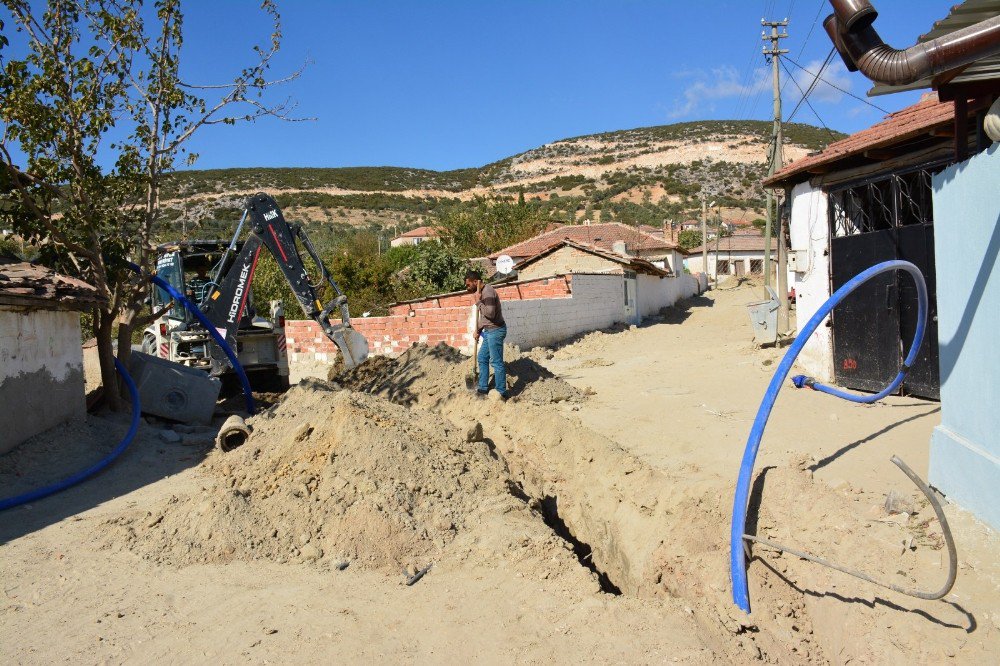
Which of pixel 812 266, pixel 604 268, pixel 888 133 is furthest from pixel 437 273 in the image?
pixel 888 133

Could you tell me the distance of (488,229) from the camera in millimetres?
38125

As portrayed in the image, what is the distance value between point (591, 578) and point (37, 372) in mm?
6188

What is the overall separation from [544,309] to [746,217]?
173 feet

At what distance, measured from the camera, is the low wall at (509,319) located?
15.0m

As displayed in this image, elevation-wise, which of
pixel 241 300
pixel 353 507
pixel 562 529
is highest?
pixel 241 300

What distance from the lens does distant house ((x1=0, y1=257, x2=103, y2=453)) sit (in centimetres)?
691

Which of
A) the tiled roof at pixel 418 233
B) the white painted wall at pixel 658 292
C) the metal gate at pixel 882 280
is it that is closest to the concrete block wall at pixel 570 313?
the white painted wall at pixel 658 292

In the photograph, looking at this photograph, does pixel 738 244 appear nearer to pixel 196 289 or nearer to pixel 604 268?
pixel 604 268

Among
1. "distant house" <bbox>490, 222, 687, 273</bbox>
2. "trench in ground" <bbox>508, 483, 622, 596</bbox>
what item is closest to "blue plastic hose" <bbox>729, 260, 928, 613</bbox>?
"trench in ground" <bbox>508, 483, 622, 596</bbox>

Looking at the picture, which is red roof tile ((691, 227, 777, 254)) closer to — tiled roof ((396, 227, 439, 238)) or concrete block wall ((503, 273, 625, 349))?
A: tiled roof ((396, 227, 439, 238))

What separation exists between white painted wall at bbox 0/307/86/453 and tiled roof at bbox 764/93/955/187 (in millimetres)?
9177

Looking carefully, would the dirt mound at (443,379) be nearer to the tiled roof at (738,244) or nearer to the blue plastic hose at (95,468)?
the blue plastic hose at (95,468)

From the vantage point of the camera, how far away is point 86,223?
8.53 meters

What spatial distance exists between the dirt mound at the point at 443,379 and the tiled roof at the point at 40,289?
4070 millimetres
